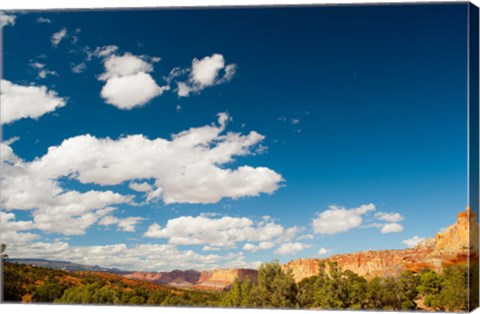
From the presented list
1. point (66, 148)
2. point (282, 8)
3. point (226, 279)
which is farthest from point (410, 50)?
point (66, 148)

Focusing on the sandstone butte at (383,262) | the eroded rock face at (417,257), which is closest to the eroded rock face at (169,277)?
the sandstone butte at (383,262)

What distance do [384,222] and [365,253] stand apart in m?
0.66

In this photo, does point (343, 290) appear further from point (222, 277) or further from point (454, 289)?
point (222, 277)

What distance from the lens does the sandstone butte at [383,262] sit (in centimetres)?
1252

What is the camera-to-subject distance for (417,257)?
43.5ft

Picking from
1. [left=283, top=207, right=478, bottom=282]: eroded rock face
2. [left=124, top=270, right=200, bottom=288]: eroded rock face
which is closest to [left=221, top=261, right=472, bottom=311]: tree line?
[left=283, top=207, right=478, bottom=282]: eroded rock face

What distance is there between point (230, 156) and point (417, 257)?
3855mm

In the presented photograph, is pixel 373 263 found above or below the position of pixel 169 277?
above

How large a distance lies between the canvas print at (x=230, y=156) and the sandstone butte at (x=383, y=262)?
0.11 ft

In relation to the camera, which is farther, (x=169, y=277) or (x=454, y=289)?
(x=169, y=277)

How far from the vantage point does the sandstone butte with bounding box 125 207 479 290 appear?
1252 cm

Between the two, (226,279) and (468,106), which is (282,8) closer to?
(468,106)

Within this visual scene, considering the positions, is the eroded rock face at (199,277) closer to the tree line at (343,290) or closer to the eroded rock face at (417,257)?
the tree line at (343,290)

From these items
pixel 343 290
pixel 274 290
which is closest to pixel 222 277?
pixel 274 290
